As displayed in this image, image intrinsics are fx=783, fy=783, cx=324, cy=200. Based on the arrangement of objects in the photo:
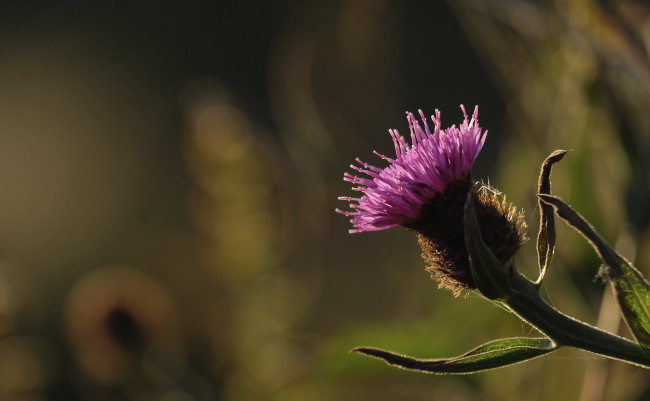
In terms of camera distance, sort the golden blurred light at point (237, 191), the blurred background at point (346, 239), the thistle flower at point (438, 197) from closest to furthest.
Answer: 1. the thistle flower at point (438, 197)
2. the blurred background at point (346, 239)
3. the golden blurred light at point (237, 191)

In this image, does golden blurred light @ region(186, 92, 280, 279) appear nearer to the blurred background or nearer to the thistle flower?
the blurred background

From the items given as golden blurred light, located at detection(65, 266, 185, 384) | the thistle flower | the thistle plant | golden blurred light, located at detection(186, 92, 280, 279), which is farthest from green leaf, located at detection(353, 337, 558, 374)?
golden blurred light, located at detection(65, 266, 185, 384)

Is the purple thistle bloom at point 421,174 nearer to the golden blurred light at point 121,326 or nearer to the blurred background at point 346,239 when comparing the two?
the blurred background at point 346,239

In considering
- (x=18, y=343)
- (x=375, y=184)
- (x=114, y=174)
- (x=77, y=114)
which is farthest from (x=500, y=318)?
(x=77, y=114)

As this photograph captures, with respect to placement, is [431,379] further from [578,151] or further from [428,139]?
[428,139]

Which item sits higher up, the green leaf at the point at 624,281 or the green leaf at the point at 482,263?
the green leaf at the point at 482,263

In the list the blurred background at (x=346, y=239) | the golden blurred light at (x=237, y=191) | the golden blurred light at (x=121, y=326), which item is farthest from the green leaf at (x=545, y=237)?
the golden blurred light at (x=121, y=326)
